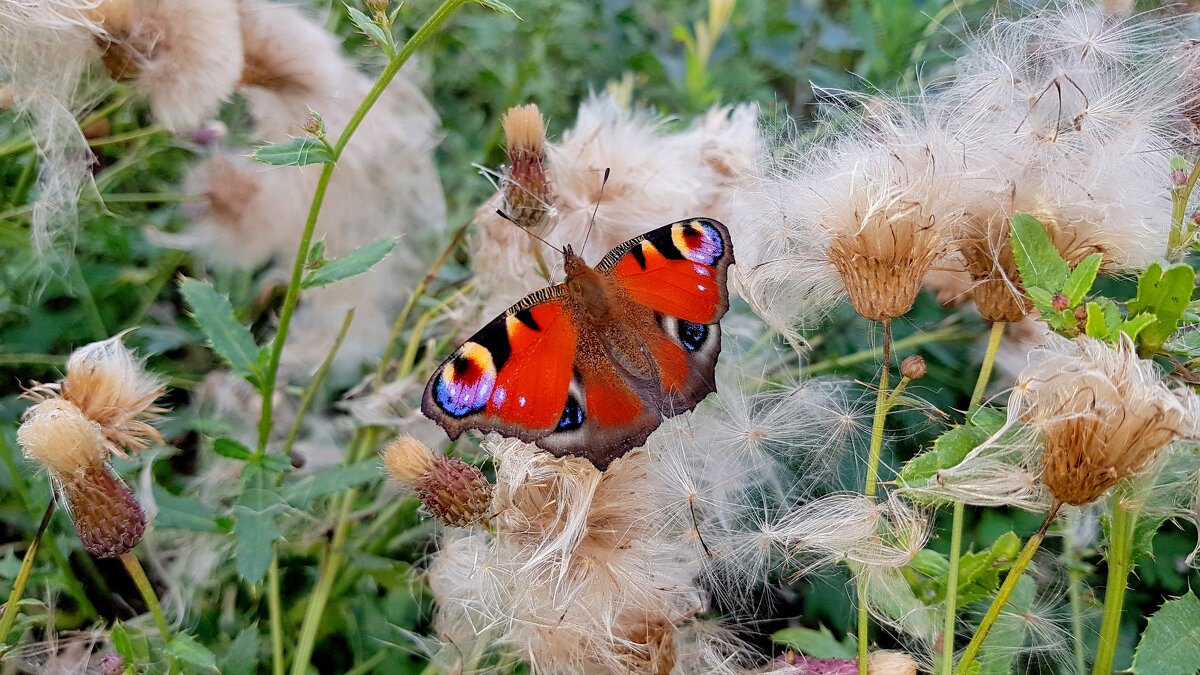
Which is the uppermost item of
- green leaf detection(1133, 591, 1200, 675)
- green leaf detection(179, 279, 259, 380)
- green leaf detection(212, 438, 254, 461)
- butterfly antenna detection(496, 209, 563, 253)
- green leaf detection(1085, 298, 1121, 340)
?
green leaf detection(1085, 298, 1121, 340)

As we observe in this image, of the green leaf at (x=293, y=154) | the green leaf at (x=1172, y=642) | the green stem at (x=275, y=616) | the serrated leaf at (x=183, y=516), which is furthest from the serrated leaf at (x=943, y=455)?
the serrated leaf at (x=183, y=516)

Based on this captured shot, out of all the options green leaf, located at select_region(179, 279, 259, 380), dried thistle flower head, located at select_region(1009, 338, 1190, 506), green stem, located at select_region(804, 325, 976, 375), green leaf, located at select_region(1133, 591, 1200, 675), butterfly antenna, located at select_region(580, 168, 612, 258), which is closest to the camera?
dried thistle flower head, located at select_region(1009, 338, 1190, 506)

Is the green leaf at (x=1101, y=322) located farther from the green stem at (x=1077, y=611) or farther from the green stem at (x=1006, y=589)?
the green stem at (x=1077, y=611)

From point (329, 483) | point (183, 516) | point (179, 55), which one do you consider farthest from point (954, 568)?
point (179, 55)

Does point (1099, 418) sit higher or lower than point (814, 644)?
higher

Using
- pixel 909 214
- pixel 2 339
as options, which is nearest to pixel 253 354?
pixel 2 339

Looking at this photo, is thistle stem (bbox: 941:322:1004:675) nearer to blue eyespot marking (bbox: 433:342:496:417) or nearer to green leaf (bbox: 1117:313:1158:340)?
green leaf (bbox: 1117:313:1158:340)

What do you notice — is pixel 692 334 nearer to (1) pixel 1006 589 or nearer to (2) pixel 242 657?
(1) pixel 1006 589

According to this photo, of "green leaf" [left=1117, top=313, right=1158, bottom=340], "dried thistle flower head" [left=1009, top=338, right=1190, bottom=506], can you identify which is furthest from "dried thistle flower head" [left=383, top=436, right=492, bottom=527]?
"green leaf" [left=1117, top=313, right=1158, bottom=340]
